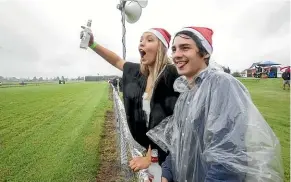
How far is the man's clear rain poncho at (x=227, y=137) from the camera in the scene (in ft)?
5.40

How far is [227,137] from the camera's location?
1.66m

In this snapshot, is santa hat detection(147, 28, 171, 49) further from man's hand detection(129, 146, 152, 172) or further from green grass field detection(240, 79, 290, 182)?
green grass field detection(240, 79, 290, 182)

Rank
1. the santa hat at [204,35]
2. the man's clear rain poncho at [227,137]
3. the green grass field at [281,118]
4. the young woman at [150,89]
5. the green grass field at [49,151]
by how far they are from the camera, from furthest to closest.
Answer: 1. the green grass field at [281,118]
2. the green grass field at [49,151]
3. the young woman at [150,89]
4. the santa hat at [204,35]
5. the man's clear rain poncho at [227,137]

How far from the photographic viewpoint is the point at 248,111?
1684mm

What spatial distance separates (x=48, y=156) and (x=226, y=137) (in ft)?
20.3

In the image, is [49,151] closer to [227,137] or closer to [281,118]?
[227,137]

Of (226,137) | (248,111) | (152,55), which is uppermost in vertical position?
(152,55)

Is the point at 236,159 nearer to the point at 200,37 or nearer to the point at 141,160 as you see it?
the point at 200,37

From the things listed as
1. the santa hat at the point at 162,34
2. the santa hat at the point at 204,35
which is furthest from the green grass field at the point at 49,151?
the santa hat at the point at 204,35

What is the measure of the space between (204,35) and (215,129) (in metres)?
0.66

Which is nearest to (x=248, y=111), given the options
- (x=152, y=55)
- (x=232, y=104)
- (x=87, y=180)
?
(x=232, y=104)

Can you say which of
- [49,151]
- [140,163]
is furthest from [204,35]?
[49,151]

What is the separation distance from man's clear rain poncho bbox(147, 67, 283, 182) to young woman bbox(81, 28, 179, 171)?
2.03 feet

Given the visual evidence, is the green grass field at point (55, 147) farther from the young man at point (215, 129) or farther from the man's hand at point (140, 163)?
the young man at point (215, 129)
